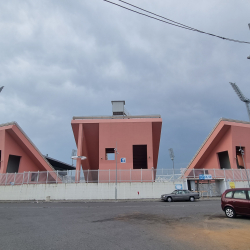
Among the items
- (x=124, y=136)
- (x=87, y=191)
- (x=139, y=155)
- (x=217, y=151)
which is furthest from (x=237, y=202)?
(x=139, y=155)

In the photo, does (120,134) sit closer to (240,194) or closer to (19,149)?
(19,149)

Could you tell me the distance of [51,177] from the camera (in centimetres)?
2277

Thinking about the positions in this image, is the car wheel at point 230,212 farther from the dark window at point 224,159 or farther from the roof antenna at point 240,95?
the roof antenna at point 240,95

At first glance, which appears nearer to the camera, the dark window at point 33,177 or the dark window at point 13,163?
Answer: the dark window at point 33,177

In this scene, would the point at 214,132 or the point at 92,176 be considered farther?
the point at 214,132

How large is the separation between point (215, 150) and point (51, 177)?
22.7m

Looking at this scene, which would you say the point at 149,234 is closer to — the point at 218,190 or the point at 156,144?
the point at 218,190

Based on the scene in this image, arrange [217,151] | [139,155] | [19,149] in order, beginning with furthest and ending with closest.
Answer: [139,155] < [217,151] < [19,149]

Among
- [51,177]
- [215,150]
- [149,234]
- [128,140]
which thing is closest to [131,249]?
[149,234]

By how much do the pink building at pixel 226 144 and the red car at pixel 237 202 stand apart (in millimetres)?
15237

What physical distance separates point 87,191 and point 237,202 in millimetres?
15977

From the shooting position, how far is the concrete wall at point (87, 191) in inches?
851

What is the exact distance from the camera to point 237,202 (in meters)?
9.15

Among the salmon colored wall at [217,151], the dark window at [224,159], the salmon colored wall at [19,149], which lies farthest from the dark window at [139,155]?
the salmon colored wall at [19,149]
